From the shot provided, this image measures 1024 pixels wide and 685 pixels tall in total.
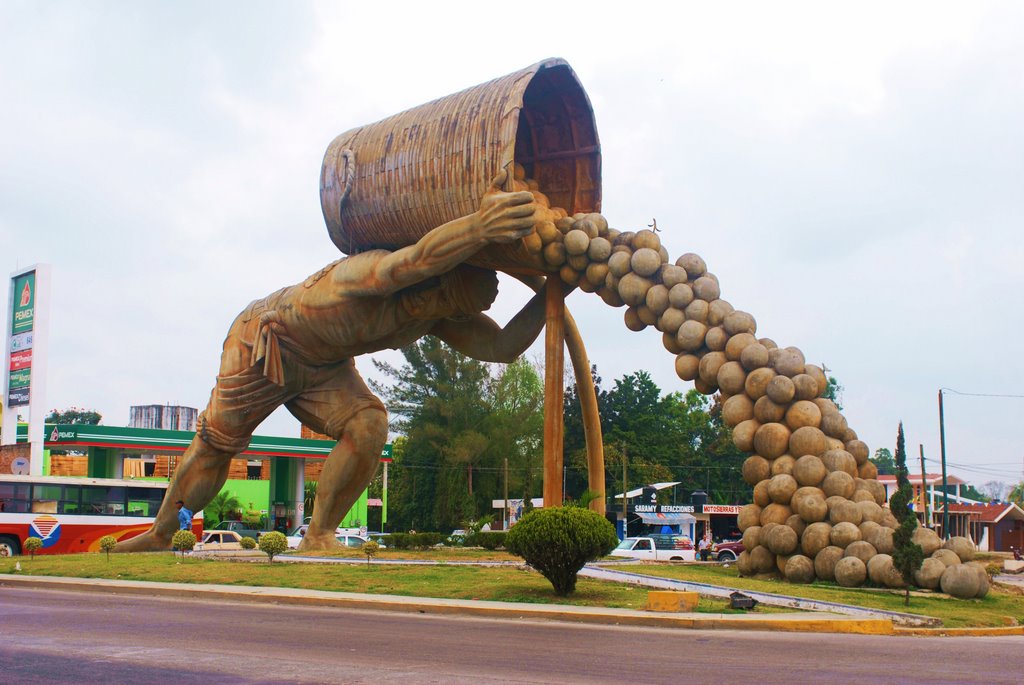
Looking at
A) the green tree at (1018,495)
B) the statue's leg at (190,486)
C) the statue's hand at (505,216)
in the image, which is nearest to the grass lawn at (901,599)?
the statue's hand at (505,216)

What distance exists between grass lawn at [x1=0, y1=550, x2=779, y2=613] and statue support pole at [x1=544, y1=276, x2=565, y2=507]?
190 cm

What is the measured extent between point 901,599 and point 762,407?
404 cm

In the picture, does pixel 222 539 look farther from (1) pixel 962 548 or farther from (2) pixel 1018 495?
(2) pixel 1018 495

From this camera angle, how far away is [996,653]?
10.4m

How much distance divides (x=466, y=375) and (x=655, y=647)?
1547 inches

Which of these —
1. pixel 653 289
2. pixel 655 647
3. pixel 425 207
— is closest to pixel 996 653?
pixel 655 647

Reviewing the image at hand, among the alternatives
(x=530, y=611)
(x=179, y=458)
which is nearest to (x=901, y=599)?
(x=530, y=611)

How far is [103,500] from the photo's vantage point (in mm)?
28016

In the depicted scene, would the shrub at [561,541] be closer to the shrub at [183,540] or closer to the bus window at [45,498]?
the shrub at [183,540]

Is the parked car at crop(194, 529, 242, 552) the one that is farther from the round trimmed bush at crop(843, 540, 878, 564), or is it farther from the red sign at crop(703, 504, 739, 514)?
the red sign at crop(703, 504, 739, 514)

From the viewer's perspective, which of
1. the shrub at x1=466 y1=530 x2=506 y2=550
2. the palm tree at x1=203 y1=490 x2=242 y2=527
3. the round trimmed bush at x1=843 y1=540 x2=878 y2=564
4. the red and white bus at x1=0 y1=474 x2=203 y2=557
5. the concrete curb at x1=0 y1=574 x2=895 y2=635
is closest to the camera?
the concrete curb at x1=0 y1=574 x2=895 y2=635

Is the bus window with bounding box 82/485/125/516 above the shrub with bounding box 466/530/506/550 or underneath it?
above

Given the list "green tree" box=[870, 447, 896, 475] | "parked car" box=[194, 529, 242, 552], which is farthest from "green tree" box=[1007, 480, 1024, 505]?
"parked car" box=[194, 529, 242, 552]

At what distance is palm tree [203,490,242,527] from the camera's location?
156 ft
